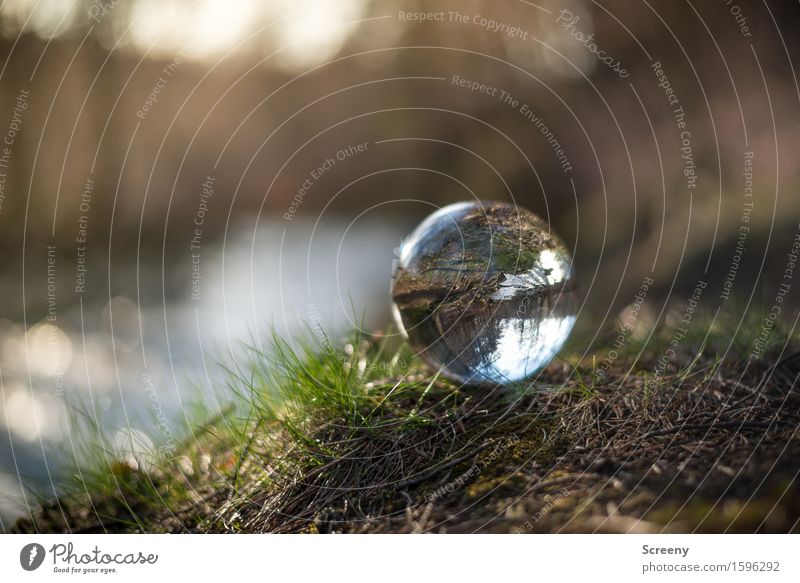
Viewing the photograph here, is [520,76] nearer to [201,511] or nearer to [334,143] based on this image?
[334,143]

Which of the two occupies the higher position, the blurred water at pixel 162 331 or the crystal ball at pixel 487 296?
the crystal ball at pixel 487 296

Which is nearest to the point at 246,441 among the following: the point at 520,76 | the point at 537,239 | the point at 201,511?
the point at 201,511

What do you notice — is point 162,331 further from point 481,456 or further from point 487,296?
point 481,456

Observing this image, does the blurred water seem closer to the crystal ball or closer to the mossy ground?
the mossy ground

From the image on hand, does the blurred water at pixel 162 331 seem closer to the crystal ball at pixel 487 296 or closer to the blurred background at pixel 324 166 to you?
the blurred background at pixel 324 166

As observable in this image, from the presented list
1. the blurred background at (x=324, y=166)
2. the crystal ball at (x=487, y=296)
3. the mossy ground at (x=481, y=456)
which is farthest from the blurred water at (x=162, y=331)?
the crystal ball at (x=487, y=296)

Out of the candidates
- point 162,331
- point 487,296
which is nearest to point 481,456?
point 487,296
